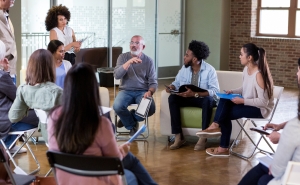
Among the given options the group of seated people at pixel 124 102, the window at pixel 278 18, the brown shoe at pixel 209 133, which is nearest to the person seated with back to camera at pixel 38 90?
the group of seated people at pixel 124 102

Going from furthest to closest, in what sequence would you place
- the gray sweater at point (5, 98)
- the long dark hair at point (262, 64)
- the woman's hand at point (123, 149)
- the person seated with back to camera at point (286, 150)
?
the long dark hair at point (262, 64) < the gray sweater at point (5, 98) < the woman's hand at point (123, 149) < the person seated with back to camera at point (286, 150)

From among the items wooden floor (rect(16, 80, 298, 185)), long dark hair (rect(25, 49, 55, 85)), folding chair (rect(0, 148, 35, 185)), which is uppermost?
long dark hair (rect(25, 49, 55, 85))

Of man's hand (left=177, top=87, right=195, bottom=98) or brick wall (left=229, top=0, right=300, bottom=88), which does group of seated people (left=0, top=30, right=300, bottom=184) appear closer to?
man's hand (left=177, top=87, right=195, bottom=98)

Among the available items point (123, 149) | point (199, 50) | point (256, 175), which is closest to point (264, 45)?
point (199, 50)

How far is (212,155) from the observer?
6.36 metres

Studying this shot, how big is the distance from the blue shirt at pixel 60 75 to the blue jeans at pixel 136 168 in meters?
2.38

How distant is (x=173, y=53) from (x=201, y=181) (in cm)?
801

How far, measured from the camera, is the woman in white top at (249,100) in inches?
238

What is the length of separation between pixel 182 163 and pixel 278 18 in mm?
7533

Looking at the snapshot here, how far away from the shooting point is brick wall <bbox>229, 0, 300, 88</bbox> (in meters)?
12.3

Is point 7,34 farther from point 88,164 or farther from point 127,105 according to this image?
point 88,164

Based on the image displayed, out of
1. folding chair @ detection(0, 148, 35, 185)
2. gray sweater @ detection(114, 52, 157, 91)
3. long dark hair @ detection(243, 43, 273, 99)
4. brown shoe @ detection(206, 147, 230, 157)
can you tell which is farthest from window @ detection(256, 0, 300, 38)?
folding chair @ detection(0, 148, 35, 185)

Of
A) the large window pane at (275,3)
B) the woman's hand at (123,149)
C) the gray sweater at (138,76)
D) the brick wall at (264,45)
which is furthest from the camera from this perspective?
the large window pane at (275,3)

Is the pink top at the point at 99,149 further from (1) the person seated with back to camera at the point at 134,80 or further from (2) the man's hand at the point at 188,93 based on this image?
(1) the person seated with back to camera at the point at 134,80
